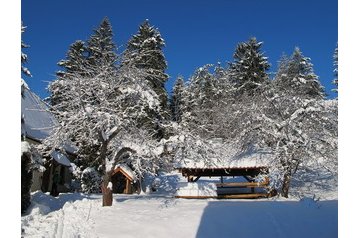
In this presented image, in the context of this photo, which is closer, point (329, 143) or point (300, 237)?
point (300, 237)

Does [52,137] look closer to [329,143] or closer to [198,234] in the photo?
[198,234]

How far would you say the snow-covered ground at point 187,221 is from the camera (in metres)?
10.3

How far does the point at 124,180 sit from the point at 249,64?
23.4 metres

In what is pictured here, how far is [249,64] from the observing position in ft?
148

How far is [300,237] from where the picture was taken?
32.7 feet

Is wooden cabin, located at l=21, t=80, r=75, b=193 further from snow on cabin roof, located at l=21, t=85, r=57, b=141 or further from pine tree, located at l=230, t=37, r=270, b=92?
pine tree, located at l=230, t=37, r=270, b=92

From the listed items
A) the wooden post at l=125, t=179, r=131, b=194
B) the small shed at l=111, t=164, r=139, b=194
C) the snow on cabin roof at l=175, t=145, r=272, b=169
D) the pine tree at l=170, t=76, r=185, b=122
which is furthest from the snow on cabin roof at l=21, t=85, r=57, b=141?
the pine tree at l=170, t=76, r=185, b=122

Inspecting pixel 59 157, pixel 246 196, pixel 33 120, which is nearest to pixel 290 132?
pixel 246 196

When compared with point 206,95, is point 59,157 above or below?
below

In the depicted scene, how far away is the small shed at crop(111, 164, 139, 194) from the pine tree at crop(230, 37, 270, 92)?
2010 cm

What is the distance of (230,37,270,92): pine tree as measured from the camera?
44.6 meters

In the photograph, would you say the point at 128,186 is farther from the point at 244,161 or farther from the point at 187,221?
the point at 187,221
